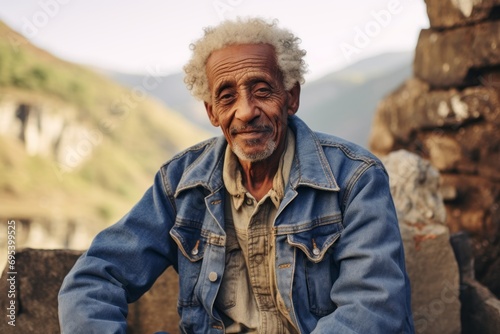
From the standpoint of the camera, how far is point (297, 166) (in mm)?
2533

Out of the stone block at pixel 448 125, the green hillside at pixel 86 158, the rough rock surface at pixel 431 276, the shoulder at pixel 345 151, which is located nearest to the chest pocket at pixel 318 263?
the shoulder at pixel 345 151

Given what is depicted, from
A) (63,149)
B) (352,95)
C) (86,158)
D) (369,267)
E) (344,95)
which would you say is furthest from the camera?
(344,95)

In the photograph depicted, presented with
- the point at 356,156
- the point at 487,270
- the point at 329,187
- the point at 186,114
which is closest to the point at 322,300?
the point at 329,187

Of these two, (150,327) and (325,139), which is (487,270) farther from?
(150,327)

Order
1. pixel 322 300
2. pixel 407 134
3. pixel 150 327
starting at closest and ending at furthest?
1. pixel 322 300
2. pixel 150 327
3. pixel 407 134

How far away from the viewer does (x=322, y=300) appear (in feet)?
7.82

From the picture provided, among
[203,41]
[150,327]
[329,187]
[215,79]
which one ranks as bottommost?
[150,327]

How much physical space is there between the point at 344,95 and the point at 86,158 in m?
22.9

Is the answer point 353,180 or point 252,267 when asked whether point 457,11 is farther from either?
point 252,267

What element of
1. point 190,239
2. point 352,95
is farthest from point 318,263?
point 352,95

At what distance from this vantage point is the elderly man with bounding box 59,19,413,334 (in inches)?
89.9

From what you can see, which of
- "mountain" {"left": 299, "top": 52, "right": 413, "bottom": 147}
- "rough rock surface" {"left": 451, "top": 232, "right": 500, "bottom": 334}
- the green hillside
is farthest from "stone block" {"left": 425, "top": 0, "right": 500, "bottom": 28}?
"mountain" {"left": 299, "top": 52, "right": 413, "bottom": 147}

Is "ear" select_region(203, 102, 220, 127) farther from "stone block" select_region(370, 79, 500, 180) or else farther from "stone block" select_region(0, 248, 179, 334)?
"stone block" select_region(370, 79, 500, 180)

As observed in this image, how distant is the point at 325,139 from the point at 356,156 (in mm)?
220
